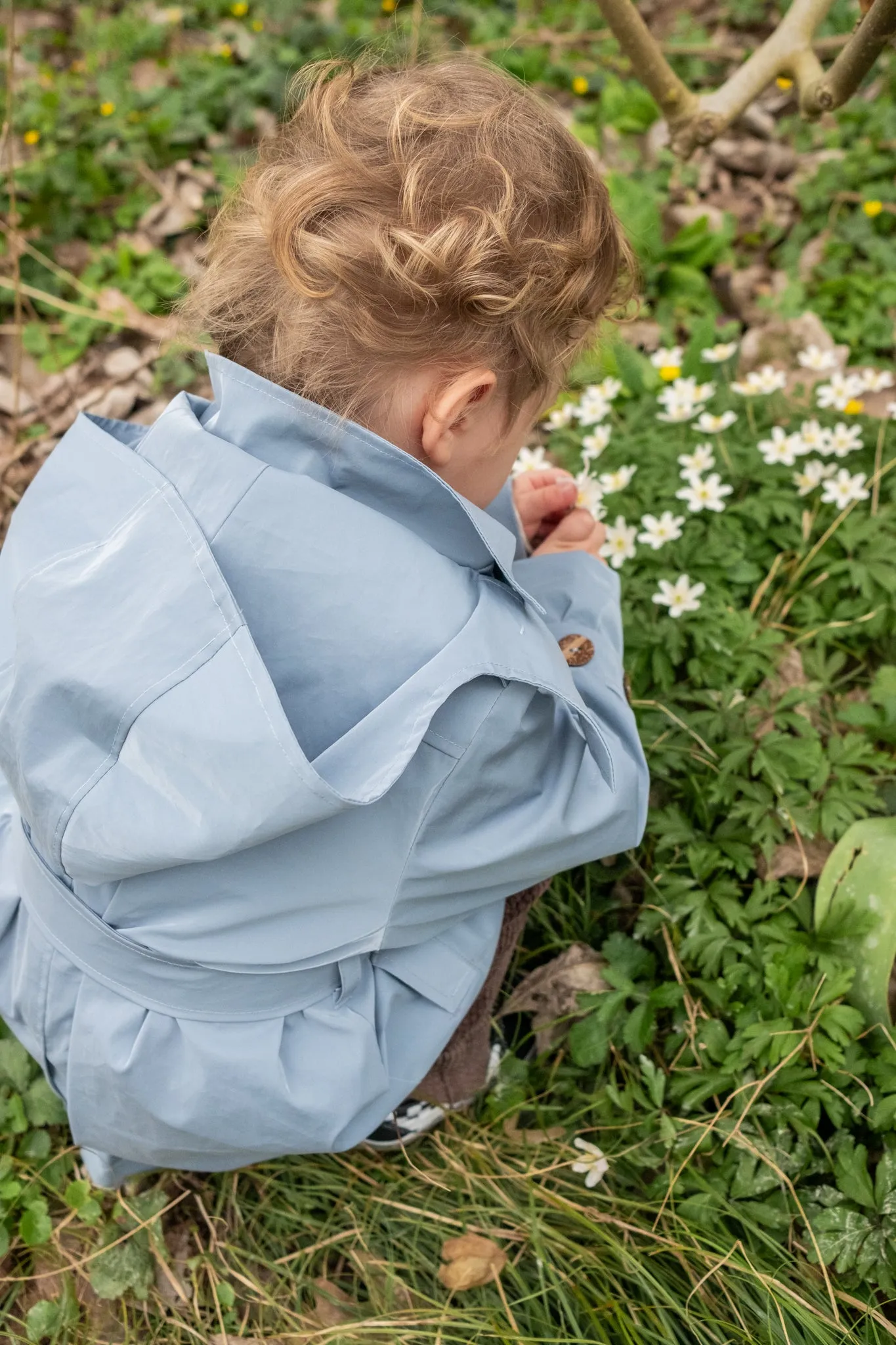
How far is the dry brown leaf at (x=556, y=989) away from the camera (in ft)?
A: 6.84

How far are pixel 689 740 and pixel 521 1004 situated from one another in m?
0.66

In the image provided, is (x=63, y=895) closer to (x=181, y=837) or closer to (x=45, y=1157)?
(x=181, y=837)

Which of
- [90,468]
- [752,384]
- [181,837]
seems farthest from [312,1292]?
[752,384]

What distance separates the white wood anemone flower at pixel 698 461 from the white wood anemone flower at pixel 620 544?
18cm

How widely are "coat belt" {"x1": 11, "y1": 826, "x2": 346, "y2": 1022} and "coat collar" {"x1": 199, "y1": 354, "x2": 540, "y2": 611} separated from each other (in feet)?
2.30

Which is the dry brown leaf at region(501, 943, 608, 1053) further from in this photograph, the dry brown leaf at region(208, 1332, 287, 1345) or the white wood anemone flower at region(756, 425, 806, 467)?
the white wood anemone flower at region(756, 425, 806, 467)

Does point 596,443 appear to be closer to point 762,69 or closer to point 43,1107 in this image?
point 762,69

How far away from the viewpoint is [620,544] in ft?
7.77

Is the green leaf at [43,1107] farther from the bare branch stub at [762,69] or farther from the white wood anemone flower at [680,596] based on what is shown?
the bare branch stub at [762,69]

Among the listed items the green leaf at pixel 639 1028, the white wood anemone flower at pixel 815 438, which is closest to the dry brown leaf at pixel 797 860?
the green leaf at pixel 639 1028

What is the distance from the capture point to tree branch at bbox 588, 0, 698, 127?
202 cm

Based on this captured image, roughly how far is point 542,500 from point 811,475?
2.35 ft

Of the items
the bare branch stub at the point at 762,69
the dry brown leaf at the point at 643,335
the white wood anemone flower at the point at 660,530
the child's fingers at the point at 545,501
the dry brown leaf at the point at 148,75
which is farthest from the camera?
the dry brown leaf at the point at 148,75

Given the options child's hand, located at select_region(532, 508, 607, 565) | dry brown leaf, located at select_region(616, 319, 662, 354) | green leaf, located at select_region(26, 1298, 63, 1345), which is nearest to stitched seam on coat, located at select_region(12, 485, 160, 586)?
child's hand, located at select_region(532, 508, 607, 565)
